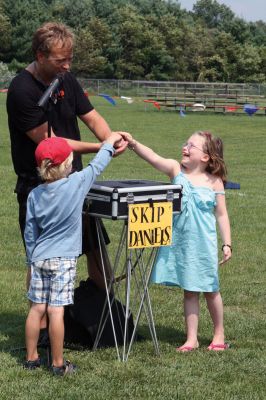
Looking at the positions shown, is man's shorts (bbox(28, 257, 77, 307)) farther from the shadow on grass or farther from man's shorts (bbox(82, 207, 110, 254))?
the shadow on grass

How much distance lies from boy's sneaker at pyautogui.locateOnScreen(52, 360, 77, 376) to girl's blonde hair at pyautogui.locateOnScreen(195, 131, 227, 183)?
1.69m

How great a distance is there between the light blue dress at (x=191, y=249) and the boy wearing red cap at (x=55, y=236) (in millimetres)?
822

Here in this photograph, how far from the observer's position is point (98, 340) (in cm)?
553

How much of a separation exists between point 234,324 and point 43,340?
164 cm

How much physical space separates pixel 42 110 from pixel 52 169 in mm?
490

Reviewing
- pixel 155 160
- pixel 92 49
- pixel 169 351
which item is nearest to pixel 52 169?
pixel 155 160

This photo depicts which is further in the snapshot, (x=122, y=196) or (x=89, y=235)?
(x=89, y=235)

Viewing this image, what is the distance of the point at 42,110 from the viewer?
5.11 m

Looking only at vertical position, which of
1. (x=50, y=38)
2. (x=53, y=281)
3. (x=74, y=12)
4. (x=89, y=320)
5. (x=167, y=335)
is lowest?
(x=167, y=335)

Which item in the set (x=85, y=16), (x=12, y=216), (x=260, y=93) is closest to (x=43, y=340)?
(x=12, y=216)

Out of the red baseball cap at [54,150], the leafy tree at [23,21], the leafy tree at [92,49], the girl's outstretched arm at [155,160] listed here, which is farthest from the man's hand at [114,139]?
the leafy tree at [23,21]

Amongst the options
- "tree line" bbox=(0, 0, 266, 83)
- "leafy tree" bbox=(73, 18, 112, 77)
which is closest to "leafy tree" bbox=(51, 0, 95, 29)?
"tree line" bbox=(0, 0, 266, 83)

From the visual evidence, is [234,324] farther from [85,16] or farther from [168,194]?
[85,16]

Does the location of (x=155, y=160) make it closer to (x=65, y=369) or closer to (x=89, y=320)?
(x=89, y=320)
